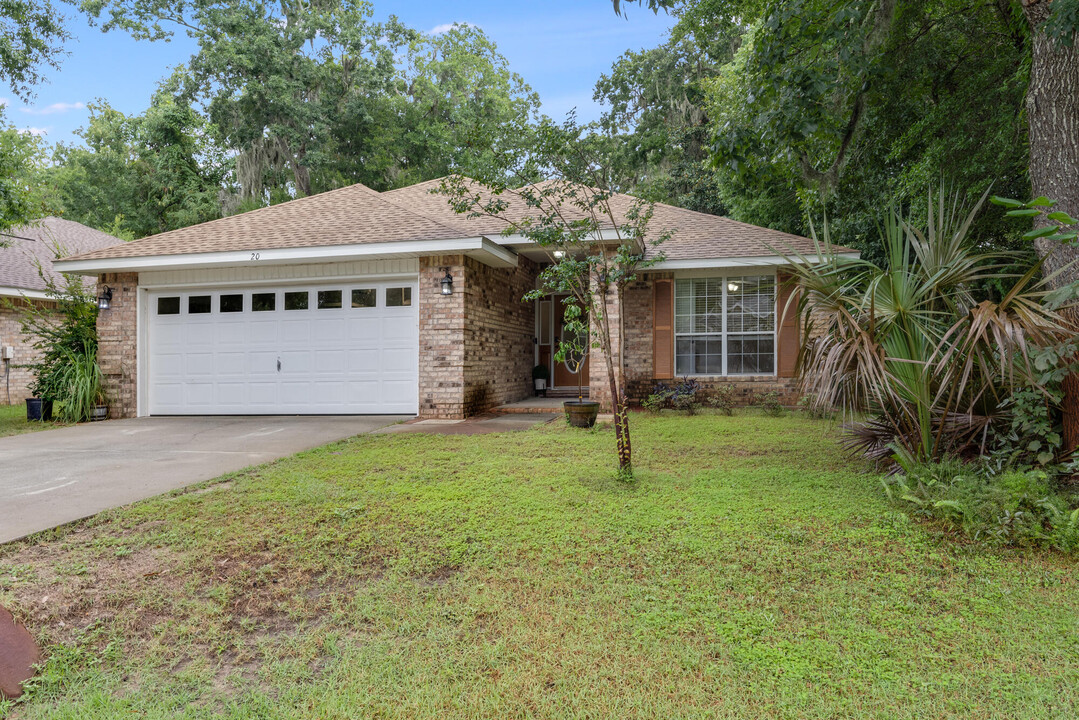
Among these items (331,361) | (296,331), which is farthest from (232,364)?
(331,361)

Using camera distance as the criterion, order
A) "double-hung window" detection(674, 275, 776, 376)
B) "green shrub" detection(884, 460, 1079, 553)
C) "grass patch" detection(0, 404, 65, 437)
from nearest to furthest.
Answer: "green shrub" detection(884, 460, 1079, 553), "grass patch" detection(0, 404, 65, 437), "double-hung window" detection(674, 275, 776, 376)

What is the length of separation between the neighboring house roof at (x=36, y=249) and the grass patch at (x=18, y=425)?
109 inches

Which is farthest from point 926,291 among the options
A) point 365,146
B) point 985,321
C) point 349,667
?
point 365,146

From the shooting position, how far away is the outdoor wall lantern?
9812mm

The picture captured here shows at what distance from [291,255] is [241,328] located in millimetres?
1685

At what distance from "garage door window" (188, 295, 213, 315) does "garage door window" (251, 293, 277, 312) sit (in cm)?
83

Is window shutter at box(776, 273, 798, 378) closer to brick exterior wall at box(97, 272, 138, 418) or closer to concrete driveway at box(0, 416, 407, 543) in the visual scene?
concrete driveway at box(0, 416, 407, 543)

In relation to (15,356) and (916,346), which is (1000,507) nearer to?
(916,346)

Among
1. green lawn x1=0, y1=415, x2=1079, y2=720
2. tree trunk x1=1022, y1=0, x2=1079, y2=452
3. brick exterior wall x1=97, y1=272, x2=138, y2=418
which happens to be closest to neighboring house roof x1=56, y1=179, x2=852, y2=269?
brick exterior wall x1=97, y1=272, x2=138, y2=418

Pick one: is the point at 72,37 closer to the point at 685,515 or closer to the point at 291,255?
the point at 291,255

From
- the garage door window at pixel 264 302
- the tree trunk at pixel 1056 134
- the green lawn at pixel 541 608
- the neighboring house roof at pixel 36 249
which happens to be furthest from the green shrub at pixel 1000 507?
the neighboring house roof at pixel 36 249

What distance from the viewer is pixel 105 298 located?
982 centimetres

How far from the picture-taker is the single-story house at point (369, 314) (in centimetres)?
900

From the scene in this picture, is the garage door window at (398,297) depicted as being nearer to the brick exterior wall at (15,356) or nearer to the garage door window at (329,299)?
the garage door window at (329,299)
